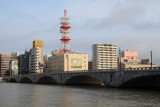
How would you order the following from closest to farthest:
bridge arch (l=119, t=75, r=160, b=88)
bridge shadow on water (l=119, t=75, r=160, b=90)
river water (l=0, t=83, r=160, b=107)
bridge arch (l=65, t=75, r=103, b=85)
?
river water (l=0, t=83, r=160, b=107), bridge arch (l=119, t=75, r=160, b=88), bridge shadow on water (l=119, t=75, r=160, b=90), bridge arch (l=65, t=75, r=103, b=85)

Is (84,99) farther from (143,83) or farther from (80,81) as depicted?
Answer: (80,81)

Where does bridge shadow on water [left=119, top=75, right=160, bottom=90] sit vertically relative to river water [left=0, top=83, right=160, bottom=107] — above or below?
above

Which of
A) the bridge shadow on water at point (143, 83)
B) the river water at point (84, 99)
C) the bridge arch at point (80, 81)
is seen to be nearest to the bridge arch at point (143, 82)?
the bridge shadow on water at point (143, 83)

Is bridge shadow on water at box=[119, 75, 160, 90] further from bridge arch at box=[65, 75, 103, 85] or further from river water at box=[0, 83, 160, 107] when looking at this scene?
bridge arch at box=[65, 75, 103, 85]

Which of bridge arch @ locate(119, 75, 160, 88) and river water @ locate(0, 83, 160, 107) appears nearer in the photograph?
river water @ locate(0, 83, 160, 107)

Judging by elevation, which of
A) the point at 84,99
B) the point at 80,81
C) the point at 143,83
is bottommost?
the point at 80,81

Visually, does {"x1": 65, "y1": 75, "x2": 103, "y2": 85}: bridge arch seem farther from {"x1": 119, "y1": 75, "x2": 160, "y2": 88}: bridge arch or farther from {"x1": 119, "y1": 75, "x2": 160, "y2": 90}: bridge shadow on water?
{"x1": 119, "y1": 75, "x2": 160, "y2": 88}: bridge arch

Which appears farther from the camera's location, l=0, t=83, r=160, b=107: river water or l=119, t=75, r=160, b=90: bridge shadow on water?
l=119, t=75, r=160, b=90: bridge shadow on water

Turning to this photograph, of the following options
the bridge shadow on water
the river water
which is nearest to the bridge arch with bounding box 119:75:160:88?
the bridge shadow on water

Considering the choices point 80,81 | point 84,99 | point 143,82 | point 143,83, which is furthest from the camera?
point 80,81

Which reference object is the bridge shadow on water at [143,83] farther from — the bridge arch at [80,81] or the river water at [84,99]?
the bridge arch at [80,81]

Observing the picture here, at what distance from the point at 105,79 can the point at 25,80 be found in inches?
3982

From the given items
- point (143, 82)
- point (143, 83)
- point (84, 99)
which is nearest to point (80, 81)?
point (143, 83)

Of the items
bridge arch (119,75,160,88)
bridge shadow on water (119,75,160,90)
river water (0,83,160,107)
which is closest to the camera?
river water (0,83,160,107)
